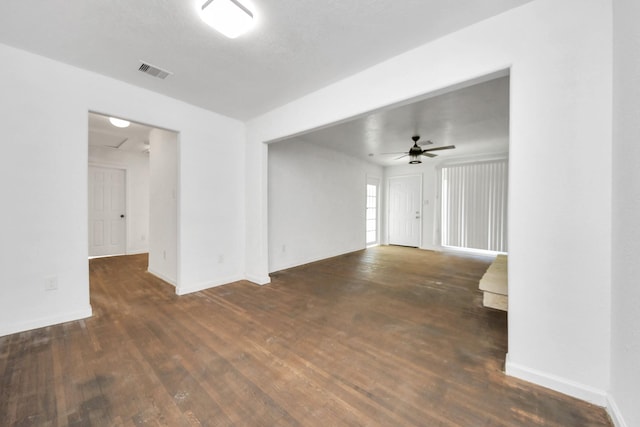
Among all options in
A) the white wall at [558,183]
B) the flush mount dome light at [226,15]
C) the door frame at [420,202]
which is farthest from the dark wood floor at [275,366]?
the door frame at [420,202]

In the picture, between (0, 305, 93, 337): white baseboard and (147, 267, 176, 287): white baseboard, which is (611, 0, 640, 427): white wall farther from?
(147, 267, 176, 287): white baseboard

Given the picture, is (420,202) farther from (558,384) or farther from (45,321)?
(45,321)

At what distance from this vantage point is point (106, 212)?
571 centimetres

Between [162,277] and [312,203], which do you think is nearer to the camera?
[162,277]

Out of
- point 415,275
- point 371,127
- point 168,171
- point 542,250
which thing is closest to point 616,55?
point 542,250

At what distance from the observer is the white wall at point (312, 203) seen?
14.9ft

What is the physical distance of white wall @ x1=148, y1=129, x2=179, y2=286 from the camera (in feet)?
11.7

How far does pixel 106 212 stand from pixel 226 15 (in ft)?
20.0

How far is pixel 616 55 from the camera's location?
1321 mm

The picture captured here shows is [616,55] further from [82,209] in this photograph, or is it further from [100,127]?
[100,127]

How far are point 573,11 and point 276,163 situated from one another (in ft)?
12.6

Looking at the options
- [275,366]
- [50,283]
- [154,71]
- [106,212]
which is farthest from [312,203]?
[106,212]

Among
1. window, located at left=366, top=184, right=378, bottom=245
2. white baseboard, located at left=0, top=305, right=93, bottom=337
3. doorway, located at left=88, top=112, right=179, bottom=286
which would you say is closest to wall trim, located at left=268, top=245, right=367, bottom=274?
window, located at left=366, top=184, right=378, bottom=245

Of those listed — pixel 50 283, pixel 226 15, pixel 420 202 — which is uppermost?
pixel 226 15
